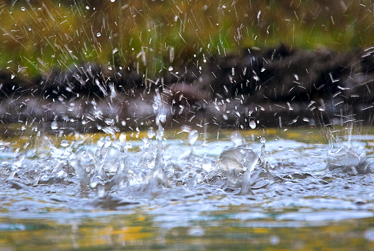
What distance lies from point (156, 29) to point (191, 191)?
5388mm

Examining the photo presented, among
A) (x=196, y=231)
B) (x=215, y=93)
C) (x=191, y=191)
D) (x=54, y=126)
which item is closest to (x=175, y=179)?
(x=191, y=191)

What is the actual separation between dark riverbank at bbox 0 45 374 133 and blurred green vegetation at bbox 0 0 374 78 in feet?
1.04

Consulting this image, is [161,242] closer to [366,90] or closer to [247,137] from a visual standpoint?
[247,137]

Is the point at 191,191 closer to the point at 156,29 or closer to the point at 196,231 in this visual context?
the point at 196,231

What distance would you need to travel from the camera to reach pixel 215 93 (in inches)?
240

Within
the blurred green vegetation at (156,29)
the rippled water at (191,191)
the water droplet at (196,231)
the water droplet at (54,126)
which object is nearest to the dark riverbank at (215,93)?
the water droplet at (54,126)

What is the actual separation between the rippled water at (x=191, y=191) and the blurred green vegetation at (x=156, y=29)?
417 centimetres

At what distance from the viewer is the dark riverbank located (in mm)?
5555

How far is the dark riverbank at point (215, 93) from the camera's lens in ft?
18.2

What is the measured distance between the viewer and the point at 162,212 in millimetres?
1524

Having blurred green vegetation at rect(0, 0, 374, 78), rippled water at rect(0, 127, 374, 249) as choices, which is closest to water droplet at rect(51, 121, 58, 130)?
blurred green vegetation at rect(0, 0, 374, 78)

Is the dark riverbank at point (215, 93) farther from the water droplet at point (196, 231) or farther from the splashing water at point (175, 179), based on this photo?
the water droplet at point (196, 231)

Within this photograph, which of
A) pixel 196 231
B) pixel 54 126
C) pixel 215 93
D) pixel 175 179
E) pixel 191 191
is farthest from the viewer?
pixel 215 93

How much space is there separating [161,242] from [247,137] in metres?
3.11
